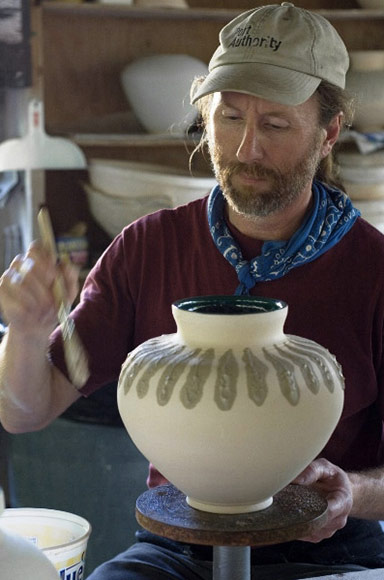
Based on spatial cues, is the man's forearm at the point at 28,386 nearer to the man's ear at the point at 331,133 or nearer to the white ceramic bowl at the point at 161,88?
the man's ear at the point at 331,133

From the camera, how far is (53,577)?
985 millimetres

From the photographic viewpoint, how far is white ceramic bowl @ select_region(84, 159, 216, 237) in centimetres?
298

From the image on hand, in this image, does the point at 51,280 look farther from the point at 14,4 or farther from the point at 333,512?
the point at 14,4

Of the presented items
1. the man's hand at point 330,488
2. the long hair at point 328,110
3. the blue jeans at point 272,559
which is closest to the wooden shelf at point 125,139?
the long hair at point 328,110

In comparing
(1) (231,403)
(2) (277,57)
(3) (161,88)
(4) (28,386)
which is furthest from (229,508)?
(3) (161,88)

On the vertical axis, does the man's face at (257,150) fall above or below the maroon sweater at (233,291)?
above

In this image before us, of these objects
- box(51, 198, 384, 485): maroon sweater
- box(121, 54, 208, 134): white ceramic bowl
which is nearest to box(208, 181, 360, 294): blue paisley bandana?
box(51, 198, 384, 485): maroon sweater

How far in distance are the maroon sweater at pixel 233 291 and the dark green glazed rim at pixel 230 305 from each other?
0.39m

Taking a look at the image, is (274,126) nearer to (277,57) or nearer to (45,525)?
(277,57)

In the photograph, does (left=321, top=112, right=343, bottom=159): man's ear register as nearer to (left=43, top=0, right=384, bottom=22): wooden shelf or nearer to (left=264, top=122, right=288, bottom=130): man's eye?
(left=264, top=122, right=288, bottom=130): man's eye

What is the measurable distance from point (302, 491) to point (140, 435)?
220 millimetres

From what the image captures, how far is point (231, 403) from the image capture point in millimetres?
1062

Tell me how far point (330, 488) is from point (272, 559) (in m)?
0.31

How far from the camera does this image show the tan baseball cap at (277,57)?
1.49 m
